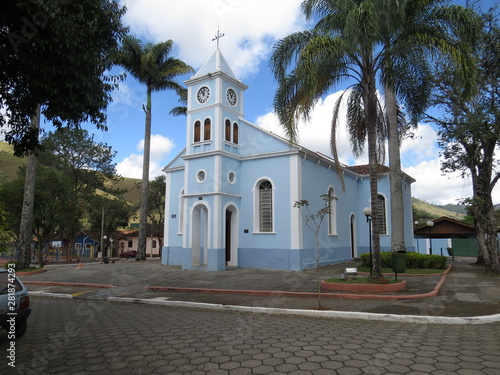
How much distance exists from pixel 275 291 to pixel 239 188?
8.59 meters

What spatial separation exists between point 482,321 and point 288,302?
14.0ft

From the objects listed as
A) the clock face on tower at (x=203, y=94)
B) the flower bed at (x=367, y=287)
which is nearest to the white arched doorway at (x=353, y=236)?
the clock face on tower at (x=203, y=94)

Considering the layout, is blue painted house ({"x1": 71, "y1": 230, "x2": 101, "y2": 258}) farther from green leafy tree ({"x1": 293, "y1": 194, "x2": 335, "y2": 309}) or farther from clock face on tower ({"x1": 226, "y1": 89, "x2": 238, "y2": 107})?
green leafy tree ({"x1": 293, "y1": 194, "x2": 335, "y2": 309})

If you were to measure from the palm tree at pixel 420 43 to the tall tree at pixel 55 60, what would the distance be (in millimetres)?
8060

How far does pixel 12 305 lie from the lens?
17.9 feet

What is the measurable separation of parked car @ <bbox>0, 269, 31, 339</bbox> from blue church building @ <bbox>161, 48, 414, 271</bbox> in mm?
10725

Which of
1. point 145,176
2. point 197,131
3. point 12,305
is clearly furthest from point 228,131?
point 12,305

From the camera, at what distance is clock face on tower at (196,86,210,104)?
59.9 ft

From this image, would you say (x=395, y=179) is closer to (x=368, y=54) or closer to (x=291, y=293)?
(x=368, y=54)

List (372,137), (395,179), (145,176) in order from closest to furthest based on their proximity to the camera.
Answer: (372,137)
(395,179)
(145,176)

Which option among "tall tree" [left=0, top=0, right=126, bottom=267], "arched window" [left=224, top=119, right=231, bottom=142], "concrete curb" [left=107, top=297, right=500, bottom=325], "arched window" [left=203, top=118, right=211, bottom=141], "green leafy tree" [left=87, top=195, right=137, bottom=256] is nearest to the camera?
"tall tree" [left=0, top=0, right=126, bottom=267]

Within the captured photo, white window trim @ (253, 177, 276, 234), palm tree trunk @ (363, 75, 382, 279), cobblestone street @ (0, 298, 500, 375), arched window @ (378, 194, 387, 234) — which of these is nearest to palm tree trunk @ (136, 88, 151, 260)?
white window trim @ (253, 177, 276, 234)

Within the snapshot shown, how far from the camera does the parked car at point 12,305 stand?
5.33 metres

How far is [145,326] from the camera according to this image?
6.71 m
